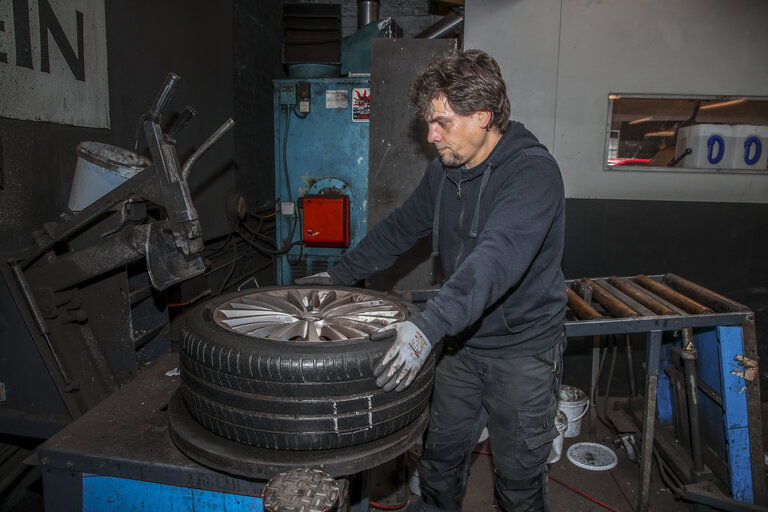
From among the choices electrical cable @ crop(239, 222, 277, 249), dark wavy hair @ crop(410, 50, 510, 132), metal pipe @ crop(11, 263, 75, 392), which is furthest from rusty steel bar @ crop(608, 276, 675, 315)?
electrical cable @ crop(239, 222, 277, 249)

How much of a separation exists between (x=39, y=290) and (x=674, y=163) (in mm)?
3775

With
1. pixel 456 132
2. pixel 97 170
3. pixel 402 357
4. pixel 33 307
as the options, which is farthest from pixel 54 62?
pixel 402 357

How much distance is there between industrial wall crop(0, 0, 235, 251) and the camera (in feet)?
6.86

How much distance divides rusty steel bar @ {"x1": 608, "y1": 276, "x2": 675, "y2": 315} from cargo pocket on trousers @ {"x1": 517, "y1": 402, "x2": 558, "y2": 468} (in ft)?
2.95

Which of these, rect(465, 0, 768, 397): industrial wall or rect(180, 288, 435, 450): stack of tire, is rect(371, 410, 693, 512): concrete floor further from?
rect(180, 288, 435, 450): stack of tire

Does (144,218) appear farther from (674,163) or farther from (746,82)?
(746,82)

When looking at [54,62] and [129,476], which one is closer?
[129,476]

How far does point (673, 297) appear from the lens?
263 centimetres

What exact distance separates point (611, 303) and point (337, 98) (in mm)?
3352

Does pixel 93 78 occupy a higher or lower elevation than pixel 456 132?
higher

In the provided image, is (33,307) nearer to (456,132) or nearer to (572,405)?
(456,132)

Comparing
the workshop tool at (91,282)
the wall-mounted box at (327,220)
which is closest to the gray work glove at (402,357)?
the workshop tool at (91,282)

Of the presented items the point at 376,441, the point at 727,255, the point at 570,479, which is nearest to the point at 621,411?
the point at 570,479

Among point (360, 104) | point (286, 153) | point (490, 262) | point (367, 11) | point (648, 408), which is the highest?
point (367, 11)
